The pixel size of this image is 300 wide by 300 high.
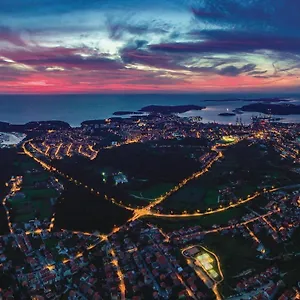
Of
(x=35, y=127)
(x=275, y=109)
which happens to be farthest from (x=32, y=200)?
(x=275, y=109)

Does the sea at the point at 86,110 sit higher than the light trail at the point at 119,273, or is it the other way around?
the sea at the point at 86,110

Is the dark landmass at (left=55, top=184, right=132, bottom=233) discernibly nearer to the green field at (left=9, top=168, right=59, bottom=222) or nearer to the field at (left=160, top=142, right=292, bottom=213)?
the green field at (left=9, top=168, right=59, bottom=222)

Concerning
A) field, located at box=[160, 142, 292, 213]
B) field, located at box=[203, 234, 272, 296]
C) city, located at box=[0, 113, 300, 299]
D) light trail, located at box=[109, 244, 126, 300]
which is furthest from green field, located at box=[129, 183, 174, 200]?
light trail, located at box=[109, 244, 126, 300]

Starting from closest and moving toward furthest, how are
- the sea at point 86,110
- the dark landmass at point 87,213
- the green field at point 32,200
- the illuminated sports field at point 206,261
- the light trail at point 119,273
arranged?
the light trail at point 119,273 → the illuminated sports field at point 206,261 → the dark landmass at point 87,213 → the green field at point 32,200 → the sea at point 86,110

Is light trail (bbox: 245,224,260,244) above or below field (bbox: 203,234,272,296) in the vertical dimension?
above

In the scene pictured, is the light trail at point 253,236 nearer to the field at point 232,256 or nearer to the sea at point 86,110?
the field at point 232,256

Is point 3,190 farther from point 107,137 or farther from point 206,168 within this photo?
point 107,137

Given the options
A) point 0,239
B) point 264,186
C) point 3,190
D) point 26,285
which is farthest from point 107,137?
point 26,285

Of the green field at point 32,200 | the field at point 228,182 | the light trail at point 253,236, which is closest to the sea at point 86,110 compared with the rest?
the field at point 228,182
